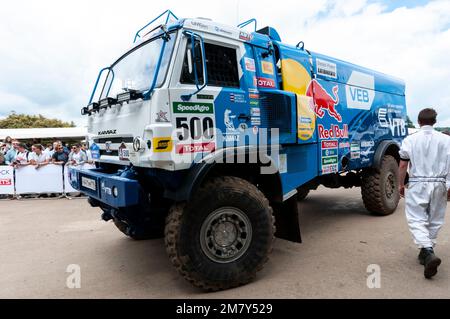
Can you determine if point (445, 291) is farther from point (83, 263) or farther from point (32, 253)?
point (32, 253)

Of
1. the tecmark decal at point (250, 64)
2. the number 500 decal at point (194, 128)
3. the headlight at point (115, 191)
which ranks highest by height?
the tecmark decal at point (250, 64)

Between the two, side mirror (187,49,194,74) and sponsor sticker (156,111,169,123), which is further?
side mirror (187,49,194,74)

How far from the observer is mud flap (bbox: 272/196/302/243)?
4191 mm

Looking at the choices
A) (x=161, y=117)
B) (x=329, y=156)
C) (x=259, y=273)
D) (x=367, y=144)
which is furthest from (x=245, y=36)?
(x=367, y=144)

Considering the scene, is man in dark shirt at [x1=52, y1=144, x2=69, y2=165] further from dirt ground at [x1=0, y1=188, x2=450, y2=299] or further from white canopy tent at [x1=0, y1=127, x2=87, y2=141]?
white canopy tent at [x1=0, y1=127, x2=87, y2=141]

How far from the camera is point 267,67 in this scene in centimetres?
410

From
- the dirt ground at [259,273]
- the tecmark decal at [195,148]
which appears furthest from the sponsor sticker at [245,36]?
the dirt ground at [259,273]

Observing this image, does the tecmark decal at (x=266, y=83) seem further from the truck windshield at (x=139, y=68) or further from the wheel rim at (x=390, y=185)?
the wheel rim at (x=390, y=185)

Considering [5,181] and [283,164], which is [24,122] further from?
[283,164]

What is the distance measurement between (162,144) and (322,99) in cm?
283

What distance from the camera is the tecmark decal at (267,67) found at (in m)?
4.04

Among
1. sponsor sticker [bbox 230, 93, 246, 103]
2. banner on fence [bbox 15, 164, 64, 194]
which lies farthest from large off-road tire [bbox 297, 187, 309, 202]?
banner on fence [bbox 15, 164, 64, 194]

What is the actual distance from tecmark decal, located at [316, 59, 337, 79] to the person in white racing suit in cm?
165

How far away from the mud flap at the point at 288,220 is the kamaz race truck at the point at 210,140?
0.01 metres
